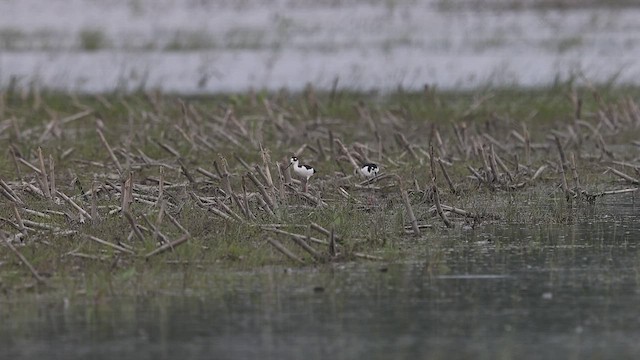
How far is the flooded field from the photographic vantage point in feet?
70.8

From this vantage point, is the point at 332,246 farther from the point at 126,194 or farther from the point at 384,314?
the point at 126,194

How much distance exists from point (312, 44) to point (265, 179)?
55.0ft

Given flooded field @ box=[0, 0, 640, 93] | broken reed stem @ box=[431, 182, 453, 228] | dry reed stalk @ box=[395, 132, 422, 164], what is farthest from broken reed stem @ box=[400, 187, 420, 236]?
flooded field @ box=[0, 0, 640, 93]

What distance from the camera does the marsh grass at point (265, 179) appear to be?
28.0 ft

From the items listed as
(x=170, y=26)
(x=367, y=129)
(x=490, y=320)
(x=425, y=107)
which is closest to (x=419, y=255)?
(x=490, y=320)

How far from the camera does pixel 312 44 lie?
26.6 meters

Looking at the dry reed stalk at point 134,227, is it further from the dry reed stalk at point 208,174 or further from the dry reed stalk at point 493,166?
the dry reed stalk at point 493,166

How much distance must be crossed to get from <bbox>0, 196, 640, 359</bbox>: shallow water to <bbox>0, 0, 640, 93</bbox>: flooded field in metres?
9.02

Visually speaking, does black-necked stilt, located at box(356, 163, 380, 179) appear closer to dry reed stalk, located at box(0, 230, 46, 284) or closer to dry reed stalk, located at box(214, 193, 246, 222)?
dry reed stalk, located at box(214, 193, 246, 222)

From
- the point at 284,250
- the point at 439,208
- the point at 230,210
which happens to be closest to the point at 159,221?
the point at 230,210

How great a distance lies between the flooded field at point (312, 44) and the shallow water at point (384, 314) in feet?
29.6

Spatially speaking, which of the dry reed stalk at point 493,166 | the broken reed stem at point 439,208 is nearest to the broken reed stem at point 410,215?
the broken reed stem at point 439,208

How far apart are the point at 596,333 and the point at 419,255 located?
2.05 m

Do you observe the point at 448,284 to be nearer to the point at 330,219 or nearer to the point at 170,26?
Result: the point at 330,219
